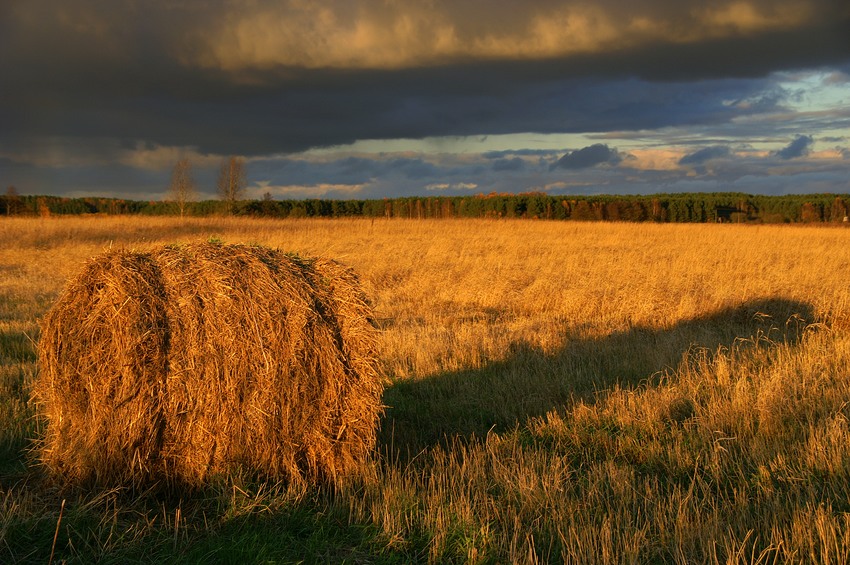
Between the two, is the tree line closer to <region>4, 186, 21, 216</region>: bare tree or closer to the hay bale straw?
<region>4, 186, 21, 216</region>: bare tree

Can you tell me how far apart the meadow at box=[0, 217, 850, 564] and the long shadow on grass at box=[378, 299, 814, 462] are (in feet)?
0.11

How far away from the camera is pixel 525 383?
809 cm

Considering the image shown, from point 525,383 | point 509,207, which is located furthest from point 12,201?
point 525,383

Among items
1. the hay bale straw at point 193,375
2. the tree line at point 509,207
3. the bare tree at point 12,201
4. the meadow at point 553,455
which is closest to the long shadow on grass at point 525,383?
the meadow at point 553,455

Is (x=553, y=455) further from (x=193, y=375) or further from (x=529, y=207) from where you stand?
(x=529, y=207)

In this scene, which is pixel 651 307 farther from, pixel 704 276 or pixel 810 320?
pixel 704 276

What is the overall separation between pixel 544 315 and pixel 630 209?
47763 mm

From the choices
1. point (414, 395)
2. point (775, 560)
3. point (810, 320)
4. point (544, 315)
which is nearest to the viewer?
point (775, 560)

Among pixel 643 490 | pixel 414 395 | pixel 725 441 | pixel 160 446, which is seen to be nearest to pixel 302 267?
pixel 160 446

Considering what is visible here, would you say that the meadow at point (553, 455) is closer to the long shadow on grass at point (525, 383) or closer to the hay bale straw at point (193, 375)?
the long shadow on grass at point (525, 383)

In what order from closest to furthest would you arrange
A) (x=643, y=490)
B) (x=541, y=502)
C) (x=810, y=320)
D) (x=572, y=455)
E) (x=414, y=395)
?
1. (x=541, y=502)
2. (x=643, y=490)
3. (x=572, y=455)
4. (x=414, y=395)
5. (x=810, y=320)

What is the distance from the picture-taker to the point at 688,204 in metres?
58.8

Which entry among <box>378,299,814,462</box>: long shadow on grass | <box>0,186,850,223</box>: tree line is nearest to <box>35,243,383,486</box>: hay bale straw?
<box>378,299,814,462</box>: long shadow on grass

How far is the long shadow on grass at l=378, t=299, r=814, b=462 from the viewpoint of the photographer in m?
6.96
